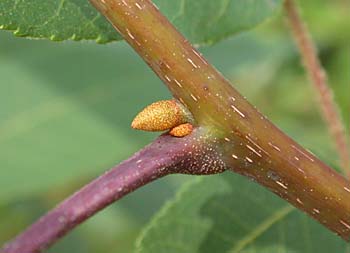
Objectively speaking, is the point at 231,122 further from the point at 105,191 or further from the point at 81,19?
the point at 81,19

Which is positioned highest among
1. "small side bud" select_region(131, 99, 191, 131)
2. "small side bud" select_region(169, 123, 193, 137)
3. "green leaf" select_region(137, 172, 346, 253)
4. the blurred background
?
the blurred background

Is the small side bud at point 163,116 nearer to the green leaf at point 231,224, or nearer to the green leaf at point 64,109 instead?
the green leaf at point 231,224

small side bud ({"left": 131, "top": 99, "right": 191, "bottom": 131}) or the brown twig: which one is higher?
small side bud ({"left": 131, "top": 99, "right": 191, "bottom": 131})

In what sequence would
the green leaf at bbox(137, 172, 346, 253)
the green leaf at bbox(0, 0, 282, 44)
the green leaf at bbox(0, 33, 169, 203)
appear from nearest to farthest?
the green leaf at bbox(0, 0, 282, 44) → the green leaf at bbox(137, 172, 346, 253) → the green leaf at bbox(0, 33, 169, 203)

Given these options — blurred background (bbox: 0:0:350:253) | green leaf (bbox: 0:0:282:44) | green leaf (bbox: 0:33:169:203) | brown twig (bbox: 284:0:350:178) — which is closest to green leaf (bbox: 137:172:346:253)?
brown twig (bbox: 284:0:350:178)

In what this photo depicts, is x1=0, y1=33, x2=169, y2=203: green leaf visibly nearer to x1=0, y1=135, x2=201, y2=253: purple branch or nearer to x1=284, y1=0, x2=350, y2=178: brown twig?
x1=284, y1=0, x2=350, y2=178: brown twig
